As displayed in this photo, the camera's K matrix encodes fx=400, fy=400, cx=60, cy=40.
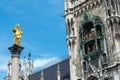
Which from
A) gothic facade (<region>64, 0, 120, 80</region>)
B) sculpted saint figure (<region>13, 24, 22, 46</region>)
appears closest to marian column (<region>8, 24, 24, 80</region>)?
sculpted saint figure (<region>13, 24, 22, 46</region>)

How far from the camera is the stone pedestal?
36.8 m

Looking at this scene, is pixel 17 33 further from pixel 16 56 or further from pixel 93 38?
pixel 93 38

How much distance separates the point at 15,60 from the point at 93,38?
1657cm

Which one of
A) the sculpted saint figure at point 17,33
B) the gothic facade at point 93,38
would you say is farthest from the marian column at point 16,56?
the gothic facade at point 93,38

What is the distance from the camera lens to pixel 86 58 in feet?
169

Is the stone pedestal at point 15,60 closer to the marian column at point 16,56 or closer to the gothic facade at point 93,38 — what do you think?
the marian column at point 16,56

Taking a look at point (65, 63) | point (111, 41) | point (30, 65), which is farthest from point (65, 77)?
point (30, 65)

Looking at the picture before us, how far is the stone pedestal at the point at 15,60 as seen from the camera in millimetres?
36750

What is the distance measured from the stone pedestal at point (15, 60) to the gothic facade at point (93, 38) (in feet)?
45.3

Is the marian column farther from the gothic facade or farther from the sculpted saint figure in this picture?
the gothic facade

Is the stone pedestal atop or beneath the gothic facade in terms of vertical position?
beneath

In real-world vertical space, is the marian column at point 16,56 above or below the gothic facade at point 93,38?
below

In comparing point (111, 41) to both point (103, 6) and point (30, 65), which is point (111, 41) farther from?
point (30, 65)

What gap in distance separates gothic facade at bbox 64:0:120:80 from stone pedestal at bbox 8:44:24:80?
45.3ft
